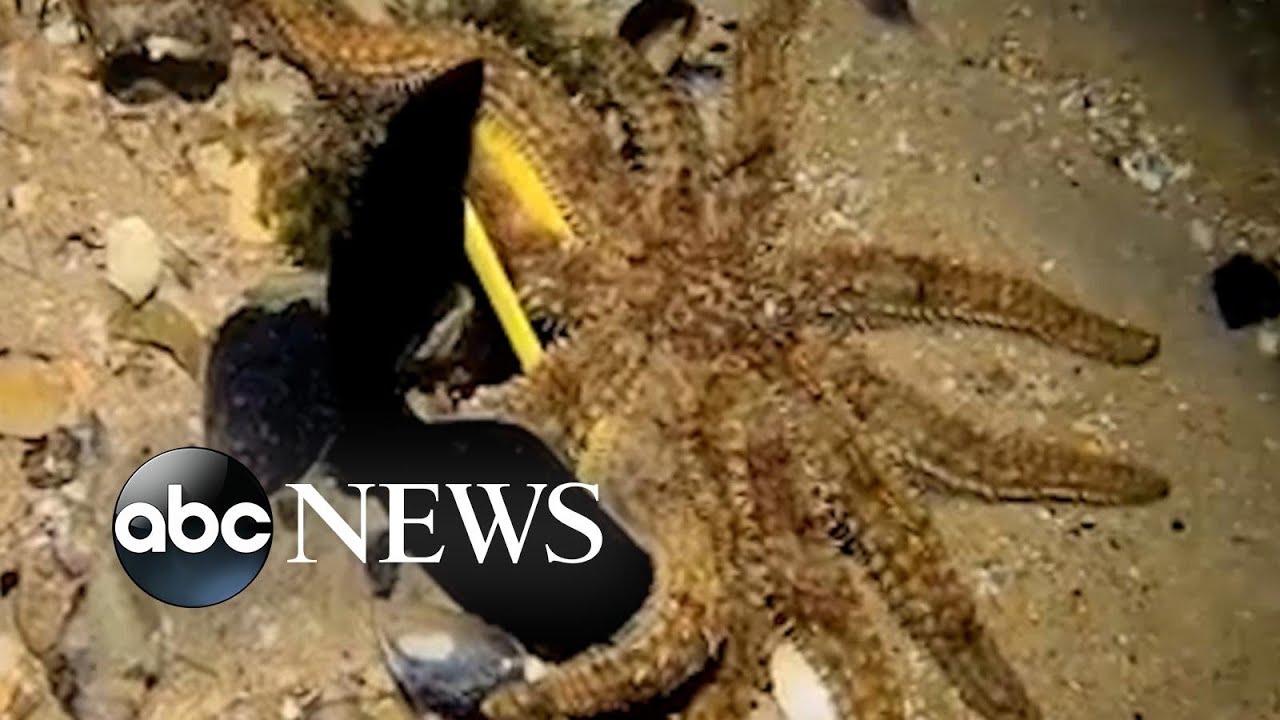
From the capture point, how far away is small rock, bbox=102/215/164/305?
138 cm

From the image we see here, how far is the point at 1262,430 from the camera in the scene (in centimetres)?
141

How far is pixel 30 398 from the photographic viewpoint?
1.36 meters

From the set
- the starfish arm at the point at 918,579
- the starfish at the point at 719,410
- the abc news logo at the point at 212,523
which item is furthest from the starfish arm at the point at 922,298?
the abc news logo at the point at 212,523

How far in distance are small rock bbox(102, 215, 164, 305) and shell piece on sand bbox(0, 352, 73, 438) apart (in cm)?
8

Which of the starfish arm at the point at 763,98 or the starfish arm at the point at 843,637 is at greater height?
the starfish arm at the point at 763,98

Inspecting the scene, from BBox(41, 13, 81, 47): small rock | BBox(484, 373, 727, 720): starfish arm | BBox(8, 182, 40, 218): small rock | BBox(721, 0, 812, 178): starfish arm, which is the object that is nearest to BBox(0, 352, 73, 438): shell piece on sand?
BBox(8, 182, 40, 218): small rock

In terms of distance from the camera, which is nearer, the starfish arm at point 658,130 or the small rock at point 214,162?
the starfish arm at point 658,130

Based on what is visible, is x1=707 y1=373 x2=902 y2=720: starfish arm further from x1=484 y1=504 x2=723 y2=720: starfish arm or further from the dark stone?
the dark stone

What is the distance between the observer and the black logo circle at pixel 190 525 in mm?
1319

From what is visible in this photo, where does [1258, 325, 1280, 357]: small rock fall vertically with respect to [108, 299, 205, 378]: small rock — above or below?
above

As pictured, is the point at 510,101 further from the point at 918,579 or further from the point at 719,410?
the point at 918,579

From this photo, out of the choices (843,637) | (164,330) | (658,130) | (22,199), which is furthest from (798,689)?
(22,199)

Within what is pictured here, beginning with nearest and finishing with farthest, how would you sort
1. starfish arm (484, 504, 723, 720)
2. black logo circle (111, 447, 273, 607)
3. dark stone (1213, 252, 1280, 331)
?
starfish arm (484, 504, 723, 720), black logo circle (111, 447, 273, 607), dark stone (1213, 252, 1280, 331)

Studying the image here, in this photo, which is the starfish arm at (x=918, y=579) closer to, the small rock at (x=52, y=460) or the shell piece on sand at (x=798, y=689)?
the shell piece on sand at (x=798, y=689)
